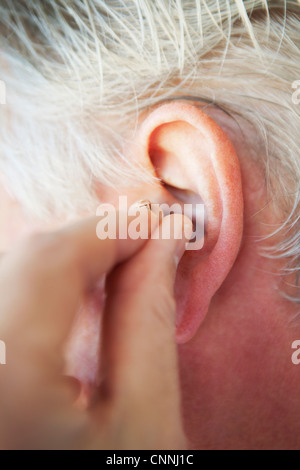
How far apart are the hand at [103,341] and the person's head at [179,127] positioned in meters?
0.11

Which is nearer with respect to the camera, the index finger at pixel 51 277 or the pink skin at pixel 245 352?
the index finger at pixel 51 277

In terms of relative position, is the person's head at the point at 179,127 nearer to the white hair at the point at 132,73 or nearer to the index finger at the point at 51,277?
the white hair at the point at 132,73

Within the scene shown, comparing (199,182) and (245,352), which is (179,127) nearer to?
(199,182)

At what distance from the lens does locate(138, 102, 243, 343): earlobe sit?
26.4 inches

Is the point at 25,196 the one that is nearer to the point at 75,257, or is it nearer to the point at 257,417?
the point at 75,257

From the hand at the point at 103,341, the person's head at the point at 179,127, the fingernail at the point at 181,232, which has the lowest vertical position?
the hand at the point at 103,341

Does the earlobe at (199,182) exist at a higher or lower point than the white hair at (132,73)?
lower

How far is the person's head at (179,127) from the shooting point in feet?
2.25

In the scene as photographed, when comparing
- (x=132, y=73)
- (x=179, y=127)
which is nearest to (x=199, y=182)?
(x=179, y=127)

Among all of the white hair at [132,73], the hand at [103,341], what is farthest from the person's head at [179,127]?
the hand at [103,341]

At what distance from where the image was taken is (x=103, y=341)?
0.56 metres

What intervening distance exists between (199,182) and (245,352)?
0.27 meters

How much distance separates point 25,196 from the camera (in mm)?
733
